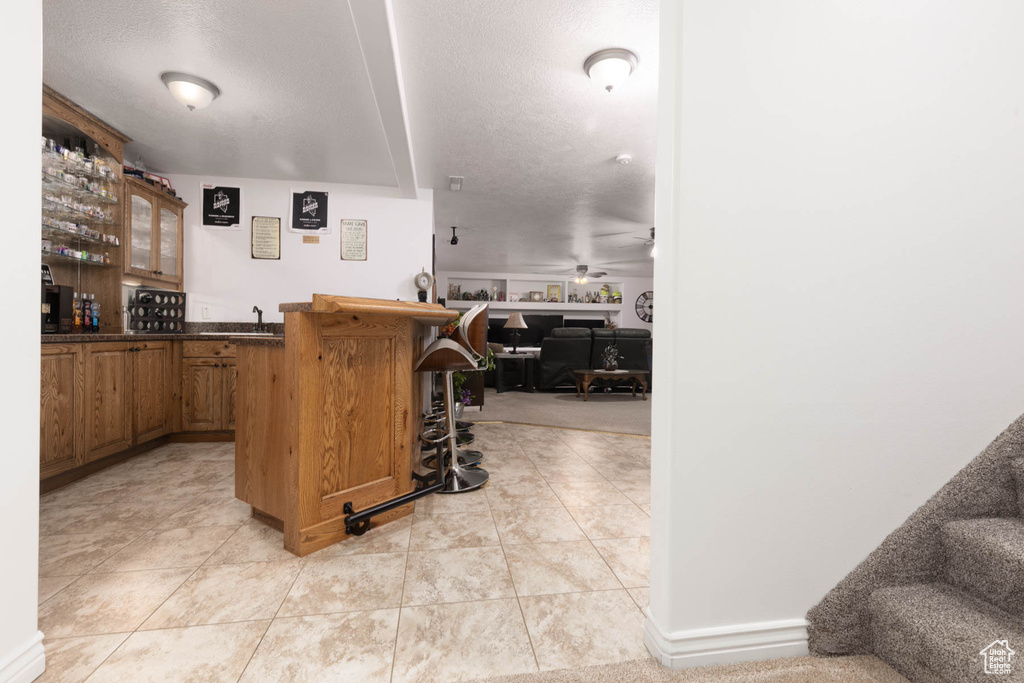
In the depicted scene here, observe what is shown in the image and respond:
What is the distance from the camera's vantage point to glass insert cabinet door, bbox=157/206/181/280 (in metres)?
3.56

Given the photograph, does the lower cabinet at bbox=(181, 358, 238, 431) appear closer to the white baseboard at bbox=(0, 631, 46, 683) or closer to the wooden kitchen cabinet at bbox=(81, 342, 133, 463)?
the wooden kitchen cabinet at bbox=(81, 342, 133, 463)

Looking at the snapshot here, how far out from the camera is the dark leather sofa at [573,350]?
21.3ft

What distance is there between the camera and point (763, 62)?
3.55 ft

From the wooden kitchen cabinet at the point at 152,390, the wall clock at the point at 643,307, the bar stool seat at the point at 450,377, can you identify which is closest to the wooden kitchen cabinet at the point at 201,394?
the wooden kitchen cabinet at the point at 152,390

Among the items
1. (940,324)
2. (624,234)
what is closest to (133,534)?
(940,324)

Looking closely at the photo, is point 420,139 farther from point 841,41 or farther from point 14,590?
point 14,590

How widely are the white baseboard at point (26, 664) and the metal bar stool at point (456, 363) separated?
1466 millimetres

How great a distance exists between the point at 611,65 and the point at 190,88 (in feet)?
7.82

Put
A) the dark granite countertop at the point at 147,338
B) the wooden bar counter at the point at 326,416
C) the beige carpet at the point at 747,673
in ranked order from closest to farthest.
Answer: the beige carpet at the point at 747,673 → the wooden bar counter at the point at 326,416 → the dark granite countertop at the point at 147,338

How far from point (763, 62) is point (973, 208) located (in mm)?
692

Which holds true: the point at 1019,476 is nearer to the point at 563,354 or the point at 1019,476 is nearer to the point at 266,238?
the point at 266,238

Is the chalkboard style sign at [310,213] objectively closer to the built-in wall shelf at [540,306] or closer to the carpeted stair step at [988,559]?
the carpeted stair step at [988,559]

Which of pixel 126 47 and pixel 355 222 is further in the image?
pixel 355 222

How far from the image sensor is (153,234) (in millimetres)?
3434
